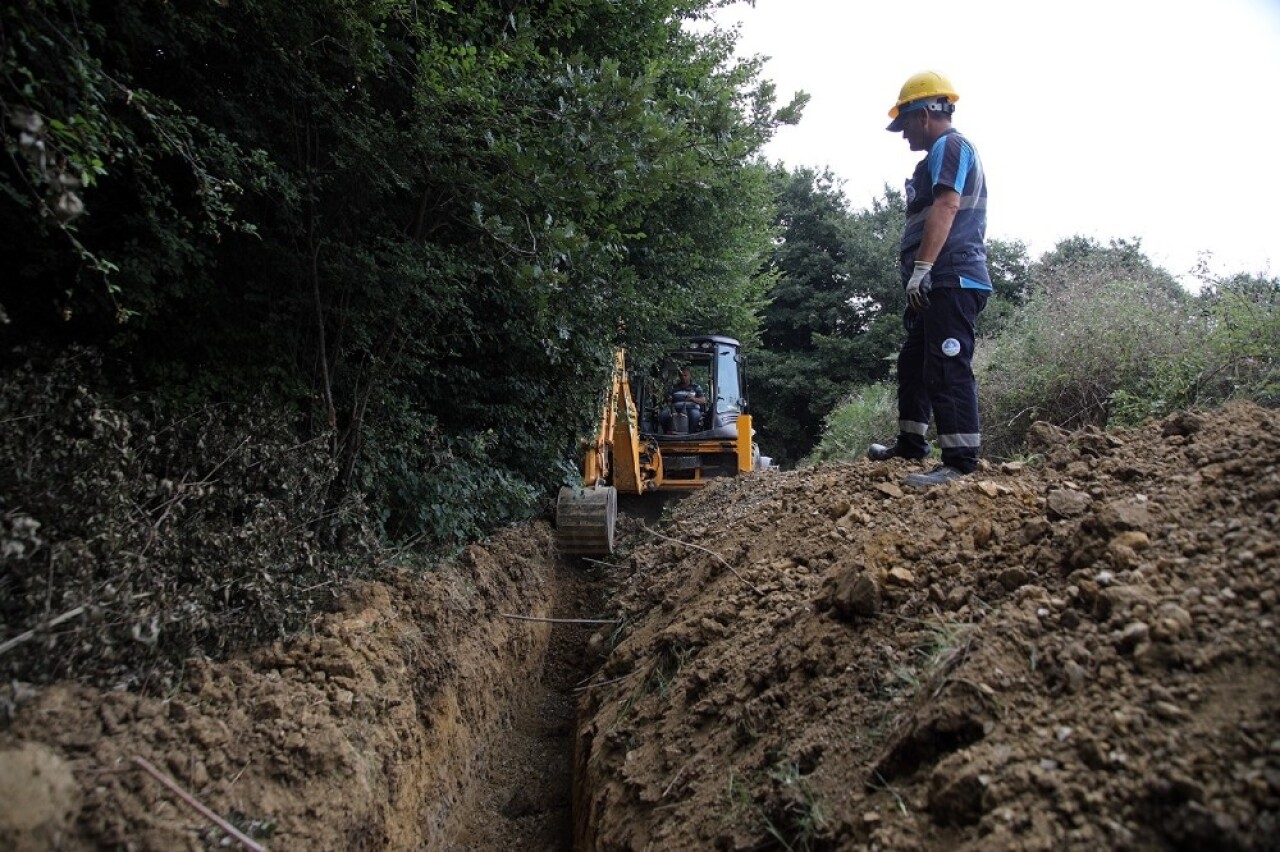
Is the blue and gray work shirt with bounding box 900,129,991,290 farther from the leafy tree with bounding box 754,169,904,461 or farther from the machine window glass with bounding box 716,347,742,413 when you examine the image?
the leafy tree with bounding box 754,169,904,461

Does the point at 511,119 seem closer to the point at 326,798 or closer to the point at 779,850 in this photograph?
the point at 326,798

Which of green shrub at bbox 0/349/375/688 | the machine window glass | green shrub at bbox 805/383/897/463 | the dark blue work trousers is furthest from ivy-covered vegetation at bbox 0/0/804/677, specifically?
green shrub at bbox 805/383/897/463

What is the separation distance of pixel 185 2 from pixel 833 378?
2084 centimetres

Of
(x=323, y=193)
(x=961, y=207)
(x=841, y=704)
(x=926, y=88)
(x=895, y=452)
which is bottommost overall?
(x=841, y=704)

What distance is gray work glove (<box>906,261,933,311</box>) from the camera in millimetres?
4059

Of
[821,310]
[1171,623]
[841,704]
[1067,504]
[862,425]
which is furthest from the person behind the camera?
[821,310]

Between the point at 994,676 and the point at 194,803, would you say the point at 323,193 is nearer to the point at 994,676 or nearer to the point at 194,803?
the point at 194,803

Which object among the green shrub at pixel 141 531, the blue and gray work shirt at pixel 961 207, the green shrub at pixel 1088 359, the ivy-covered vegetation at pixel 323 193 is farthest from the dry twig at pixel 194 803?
the green shrub at pixel 1088 359

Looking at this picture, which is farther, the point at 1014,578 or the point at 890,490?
the point at 890,490

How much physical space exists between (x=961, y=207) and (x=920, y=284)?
0.53 meters

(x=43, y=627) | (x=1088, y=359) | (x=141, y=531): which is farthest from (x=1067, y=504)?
(x=1088, y=359)

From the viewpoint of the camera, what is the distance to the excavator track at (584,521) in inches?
258

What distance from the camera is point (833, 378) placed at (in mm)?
22500

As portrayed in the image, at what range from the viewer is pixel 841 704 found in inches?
92.4
